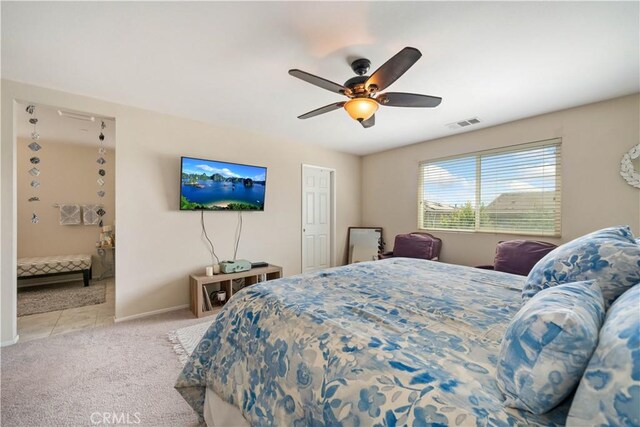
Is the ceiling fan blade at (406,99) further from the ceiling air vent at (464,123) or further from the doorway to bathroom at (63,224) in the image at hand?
the doorway to bathroom at (63,224)

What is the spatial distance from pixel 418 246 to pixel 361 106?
262cm

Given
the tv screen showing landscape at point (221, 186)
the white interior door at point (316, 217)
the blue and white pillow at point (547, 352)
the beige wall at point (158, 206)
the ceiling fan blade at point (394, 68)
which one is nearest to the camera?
the blue and white pillow at point (547, 352)

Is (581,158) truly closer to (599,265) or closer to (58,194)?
(599,265)

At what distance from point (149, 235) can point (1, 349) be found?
1470 millimetres

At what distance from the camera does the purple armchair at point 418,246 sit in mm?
3881

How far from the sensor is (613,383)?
515 mm

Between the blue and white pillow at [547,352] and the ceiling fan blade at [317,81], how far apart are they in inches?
66.6

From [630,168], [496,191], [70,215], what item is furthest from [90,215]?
[630,168]

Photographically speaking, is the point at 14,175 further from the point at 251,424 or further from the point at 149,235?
the point at 251,424

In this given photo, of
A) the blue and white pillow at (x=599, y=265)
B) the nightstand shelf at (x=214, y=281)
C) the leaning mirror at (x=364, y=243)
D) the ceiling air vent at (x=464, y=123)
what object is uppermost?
the ceiling air vent at (x=464, y=123)

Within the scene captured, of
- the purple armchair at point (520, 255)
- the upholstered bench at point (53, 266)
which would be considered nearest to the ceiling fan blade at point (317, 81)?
the purple armchair at point (520, 255)

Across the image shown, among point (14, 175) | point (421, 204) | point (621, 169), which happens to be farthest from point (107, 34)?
point (621, 169)

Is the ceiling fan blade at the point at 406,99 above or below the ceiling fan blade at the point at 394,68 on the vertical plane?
below

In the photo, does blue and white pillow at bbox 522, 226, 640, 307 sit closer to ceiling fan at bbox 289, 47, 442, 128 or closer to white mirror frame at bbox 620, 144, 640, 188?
ceiling fan at bbox 289, 47, 442, 128
